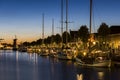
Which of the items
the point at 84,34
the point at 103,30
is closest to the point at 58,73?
the point at 103,30

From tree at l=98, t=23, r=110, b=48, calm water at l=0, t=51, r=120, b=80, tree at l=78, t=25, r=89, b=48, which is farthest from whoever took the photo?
tree at l=78, t=25, r=89, b=48

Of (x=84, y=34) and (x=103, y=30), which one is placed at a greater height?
(x=103, y=30)

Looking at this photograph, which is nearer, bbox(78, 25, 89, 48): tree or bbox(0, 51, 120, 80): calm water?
bbox(0, 51, 120, 80): calm water

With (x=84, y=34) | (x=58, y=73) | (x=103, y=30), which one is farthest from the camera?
(x=84, y=34)

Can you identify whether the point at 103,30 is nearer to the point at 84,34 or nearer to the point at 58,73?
the point at 84,34

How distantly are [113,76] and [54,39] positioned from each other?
108465 millimetres

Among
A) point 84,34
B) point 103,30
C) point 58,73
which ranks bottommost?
point 58,73

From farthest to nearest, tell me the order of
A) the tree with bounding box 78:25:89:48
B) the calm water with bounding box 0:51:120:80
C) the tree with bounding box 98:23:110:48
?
the tree with bounding box 78:25:89:48 → the tree with bounding box 98:23:110:48 → the calm water with bounding box 0:51:120:80

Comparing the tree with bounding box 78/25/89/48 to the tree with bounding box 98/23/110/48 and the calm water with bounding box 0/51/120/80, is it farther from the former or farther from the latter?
the calm water with bounding box 0/51/120/80

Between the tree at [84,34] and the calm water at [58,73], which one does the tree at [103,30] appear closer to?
the tree at [84,34]

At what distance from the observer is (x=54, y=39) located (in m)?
158

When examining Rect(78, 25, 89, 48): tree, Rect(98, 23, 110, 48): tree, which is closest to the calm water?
Rect(98, 23, 110, 48): tree

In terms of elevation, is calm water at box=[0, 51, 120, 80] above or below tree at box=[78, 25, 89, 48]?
below

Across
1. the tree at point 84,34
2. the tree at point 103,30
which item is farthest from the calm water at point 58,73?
the tree at point 84,34
